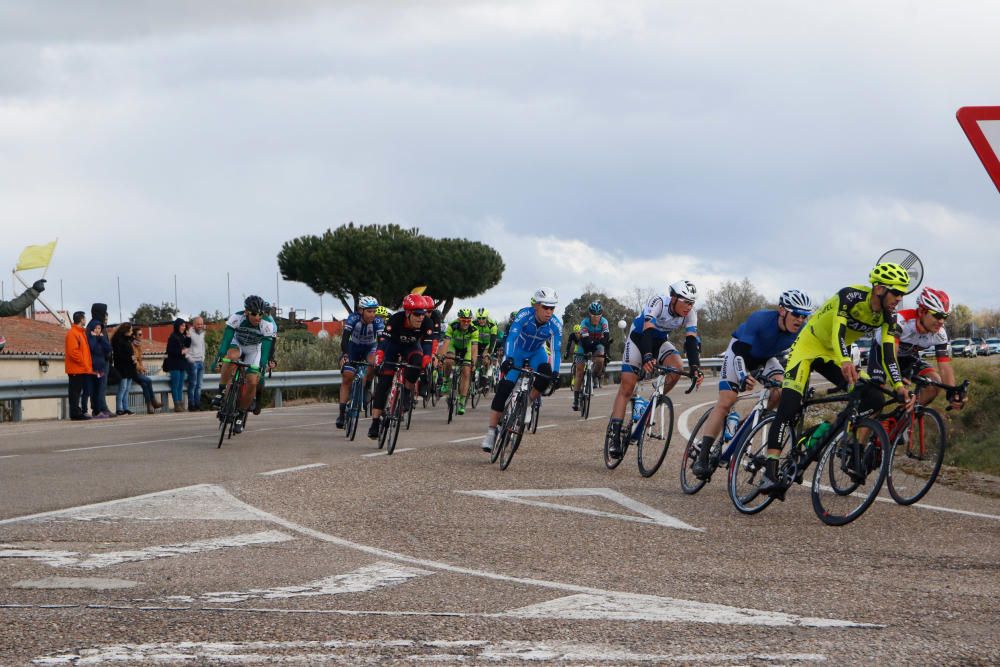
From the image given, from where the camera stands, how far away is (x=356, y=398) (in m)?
17.1

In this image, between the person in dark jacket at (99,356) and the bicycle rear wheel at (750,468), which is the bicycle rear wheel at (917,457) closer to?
the bicycle rear wheel at (750,468)

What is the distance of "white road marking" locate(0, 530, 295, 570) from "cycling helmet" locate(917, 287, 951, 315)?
297 inches

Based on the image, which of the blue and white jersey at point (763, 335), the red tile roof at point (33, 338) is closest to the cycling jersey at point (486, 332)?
the blue and white jersey at point (763, 335)

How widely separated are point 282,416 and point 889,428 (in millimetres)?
14868

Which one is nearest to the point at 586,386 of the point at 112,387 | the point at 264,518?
the point at 112,387

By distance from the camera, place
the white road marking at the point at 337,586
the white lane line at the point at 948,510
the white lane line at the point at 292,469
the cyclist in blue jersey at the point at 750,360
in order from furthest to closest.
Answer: the white lane line at the point at 292,469 < the cyclist in blue jersey at the point at 750,360 < the white lane line at the point at 948,510 < the white road marking at the point at 337,586

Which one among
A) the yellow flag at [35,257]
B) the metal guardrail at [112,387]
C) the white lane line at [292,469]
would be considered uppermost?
the yellow flag at [35,257]

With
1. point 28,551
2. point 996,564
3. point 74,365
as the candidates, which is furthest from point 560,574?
point 74,365

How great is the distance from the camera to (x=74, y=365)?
21406mm

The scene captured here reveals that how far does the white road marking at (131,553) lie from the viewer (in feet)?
23.8

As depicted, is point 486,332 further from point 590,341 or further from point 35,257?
point 35,257

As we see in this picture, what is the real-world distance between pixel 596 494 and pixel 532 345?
3.02 m

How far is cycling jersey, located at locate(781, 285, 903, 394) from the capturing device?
8984mm

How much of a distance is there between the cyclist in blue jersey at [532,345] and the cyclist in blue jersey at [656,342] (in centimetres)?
75
